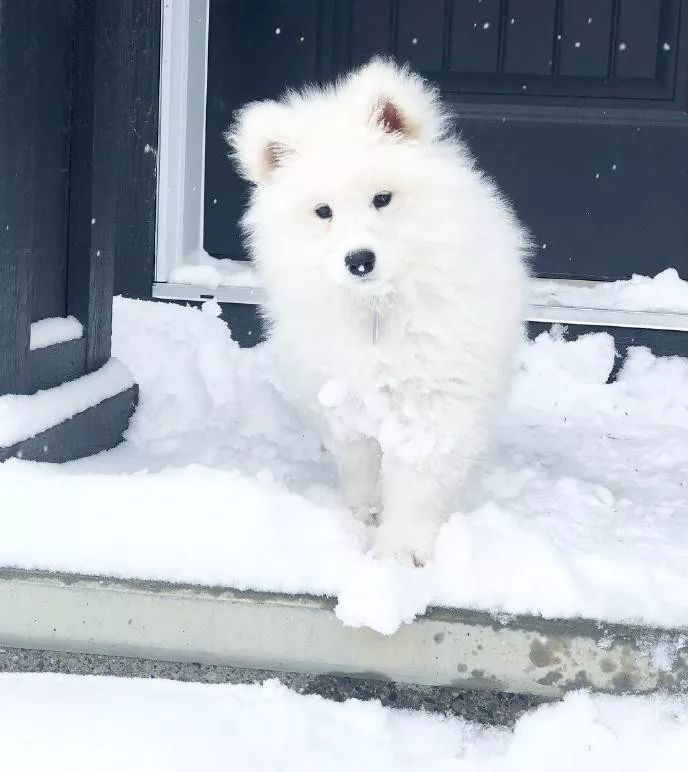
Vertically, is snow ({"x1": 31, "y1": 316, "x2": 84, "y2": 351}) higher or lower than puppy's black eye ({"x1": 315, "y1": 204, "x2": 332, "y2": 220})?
lower

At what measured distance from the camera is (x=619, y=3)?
371 centimetres

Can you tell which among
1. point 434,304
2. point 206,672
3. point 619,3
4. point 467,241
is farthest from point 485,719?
point 619,3

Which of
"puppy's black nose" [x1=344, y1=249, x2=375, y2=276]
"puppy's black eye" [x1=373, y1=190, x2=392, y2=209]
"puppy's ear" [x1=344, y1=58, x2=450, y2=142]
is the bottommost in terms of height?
"puppy's black nose" [x1=344, y1=249, x2=375, y2=276]

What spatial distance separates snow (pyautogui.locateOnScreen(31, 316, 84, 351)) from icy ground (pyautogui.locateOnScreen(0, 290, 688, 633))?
1.05 feet

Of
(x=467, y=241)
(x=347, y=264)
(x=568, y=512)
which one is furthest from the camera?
(x=568, y=512)

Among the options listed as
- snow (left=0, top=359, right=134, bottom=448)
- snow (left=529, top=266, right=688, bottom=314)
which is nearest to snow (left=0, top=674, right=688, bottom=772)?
snow (left=0, top=359, right=134, bottom=448)

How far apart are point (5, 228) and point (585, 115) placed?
261cm

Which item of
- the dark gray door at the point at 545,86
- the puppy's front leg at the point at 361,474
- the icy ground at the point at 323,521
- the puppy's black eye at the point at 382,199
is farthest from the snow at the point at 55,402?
the dark gray door at the point at 545,86

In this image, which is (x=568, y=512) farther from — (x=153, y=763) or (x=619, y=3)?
(x=619, y=3)

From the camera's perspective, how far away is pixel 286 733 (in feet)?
5.09

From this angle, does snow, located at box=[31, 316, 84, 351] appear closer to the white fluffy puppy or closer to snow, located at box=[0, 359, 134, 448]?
snow, located at box=[0, 359, 134, 448]

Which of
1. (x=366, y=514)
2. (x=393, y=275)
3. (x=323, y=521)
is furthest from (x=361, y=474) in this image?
(x=393, y=275)

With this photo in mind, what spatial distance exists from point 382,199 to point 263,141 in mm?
335

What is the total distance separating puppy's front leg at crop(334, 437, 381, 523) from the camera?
2219mm
